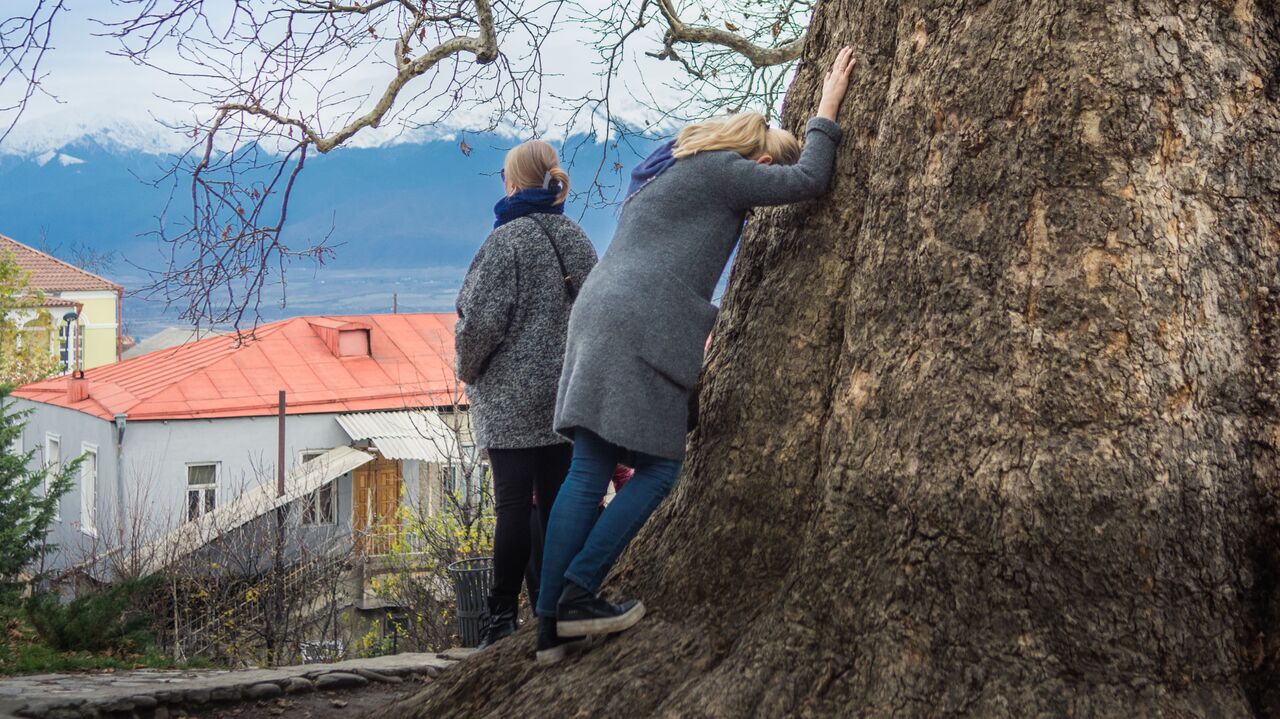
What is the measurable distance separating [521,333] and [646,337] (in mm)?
911

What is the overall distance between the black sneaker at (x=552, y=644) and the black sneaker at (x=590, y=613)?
8cm

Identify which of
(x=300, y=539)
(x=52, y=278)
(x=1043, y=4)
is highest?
(x=52, y=278)

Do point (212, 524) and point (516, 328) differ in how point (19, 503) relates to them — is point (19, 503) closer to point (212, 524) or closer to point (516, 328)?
point (212, 524)

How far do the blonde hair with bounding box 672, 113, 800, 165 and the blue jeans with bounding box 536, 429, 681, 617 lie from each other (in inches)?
33.8

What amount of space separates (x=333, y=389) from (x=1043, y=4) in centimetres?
2895

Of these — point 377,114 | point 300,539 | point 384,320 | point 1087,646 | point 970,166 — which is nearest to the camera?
point 1087,646

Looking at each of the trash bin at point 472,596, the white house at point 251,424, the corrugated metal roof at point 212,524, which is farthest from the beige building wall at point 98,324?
the trash bin at point 472,596

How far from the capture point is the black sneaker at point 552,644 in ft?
10.6

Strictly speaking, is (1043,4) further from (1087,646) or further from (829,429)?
(1087,646)

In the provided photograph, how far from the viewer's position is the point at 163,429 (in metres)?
27.1

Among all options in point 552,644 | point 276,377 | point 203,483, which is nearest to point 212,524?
point 203,483

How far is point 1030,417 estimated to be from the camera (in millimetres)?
2676

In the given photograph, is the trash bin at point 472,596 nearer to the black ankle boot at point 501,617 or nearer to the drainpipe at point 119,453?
the black ankle boot at point 501,617

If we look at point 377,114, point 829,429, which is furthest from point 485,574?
point 829,429
